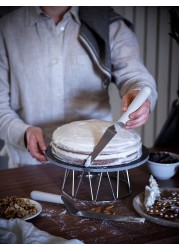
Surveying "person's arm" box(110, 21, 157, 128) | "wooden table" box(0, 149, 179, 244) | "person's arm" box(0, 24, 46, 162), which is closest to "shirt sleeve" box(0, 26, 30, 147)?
"person's arm" box(0, 24, 46, 162)

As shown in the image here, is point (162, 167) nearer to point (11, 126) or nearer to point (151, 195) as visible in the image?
point (151, 195)

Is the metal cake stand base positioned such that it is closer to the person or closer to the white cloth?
the white cloth

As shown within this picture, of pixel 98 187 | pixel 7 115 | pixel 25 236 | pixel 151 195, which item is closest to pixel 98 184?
pixel 98 187

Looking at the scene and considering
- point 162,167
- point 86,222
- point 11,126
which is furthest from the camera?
point 11,126

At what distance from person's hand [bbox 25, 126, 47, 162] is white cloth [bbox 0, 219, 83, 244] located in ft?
0.99

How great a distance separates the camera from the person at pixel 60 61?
1.32 meters

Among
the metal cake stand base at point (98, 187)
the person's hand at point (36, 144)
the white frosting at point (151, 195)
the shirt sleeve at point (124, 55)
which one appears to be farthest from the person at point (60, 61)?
the white frosting at point (151, 195)

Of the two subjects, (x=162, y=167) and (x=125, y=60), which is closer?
(x=162, y=167)

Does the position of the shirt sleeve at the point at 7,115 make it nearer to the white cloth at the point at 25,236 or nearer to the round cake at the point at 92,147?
the round cake at the point at 92,147

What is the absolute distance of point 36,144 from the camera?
1088 millimetres

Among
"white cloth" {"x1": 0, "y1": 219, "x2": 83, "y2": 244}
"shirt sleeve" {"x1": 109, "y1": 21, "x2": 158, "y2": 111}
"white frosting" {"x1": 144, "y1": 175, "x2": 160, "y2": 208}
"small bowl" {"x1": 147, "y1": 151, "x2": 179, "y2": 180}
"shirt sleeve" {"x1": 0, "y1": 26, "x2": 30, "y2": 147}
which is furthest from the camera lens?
"shirt sleeve" {"x1": 109, "y1": 21, "x2": 158, "y2": 111}

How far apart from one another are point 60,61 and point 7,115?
0.90 ft

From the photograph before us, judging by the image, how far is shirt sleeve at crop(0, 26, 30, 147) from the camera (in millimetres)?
1205
